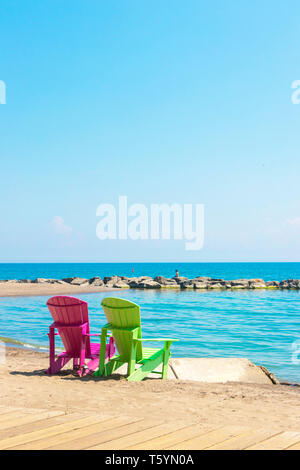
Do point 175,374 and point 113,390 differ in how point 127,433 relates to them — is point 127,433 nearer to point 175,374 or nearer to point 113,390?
point 113,390

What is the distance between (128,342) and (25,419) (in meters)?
3.44

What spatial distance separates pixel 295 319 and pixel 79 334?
44.0ft

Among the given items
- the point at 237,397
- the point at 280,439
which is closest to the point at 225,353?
the point at 237,397

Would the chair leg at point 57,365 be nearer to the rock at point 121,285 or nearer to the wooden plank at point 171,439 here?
the wooden plank at point 171,439

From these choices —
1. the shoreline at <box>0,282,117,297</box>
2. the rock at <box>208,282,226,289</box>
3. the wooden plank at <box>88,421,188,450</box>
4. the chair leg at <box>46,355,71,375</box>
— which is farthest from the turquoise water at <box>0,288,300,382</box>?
the rock at <box>208,282,226,289</box>

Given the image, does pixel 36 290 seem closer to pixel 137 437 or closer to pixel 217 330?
pixel 217 330

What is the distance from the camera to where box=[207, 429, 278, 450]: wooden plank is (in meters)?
2.48

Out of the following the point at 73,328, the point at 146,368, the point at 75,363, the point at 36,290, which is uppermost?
the point at 73,328

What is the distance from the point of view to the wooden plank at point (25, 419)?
2.90 metres

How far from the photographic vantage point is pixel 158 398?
534 centimetres

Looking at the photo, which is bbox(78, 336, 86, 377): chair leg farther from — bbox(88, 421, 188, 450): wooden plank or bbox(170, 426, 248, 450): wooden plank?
bbox(170, 426, 248, 450): wooden plank

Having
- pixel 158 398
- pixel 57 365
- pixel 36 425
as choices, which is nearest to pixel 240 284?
pixel 57 365

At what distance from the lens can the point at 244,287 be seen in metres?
41.8

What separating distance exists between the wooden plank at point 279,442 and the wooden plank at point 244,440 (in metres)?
0.04
